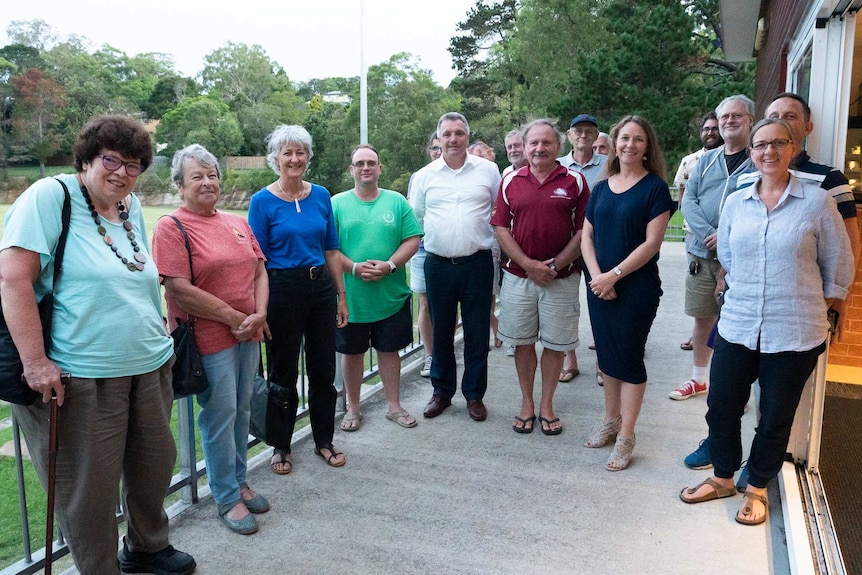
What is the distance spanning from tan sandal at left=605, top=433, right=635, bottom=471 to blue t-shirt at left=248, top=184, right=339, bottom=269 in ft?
5.63

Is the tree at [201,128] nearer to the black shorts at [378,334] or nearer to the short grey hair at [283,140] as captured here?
the black shorts at [378,334]

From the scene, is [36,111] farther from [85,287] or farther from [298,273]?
[85,287]

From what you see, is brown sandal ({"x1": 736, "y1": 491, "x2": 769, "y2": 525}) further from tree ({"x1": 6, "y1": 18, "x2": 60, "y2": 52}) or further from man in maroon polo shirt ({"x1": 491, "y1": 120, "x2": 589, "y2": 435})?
tree ({"x1": 6, "y1": 18, "x2": 60, "y2": 52})

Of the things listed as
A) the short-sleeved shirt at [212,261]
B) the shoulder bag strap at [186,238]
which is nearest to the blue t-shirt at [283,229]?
the short-sleeved shirt at [212,261]

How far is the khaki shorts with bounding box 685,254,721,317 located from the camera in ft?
12.5

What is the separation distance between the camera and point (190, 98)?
18.3 metres

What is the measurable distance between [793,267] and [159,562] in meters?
2.54

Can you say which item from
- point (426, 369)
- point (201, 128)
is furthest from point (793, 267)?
point (201, 128)

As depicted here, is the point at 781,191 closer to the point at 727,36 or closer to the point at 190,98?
the point at 727,36

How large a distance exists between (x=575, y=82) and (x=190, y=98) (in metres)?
11.0

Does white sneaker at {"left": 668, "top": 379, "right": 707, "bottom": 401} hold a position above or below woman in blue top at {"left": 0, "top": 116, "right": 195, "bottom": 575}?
below

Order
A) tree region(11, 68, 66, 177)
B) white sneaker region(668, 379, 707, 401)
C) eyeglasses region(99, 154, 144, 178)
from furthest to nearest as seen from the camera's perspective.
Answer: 1. tree region(11, 68, 66, 177)
2. white sneaker region(668, 379, 707, 401)
3. eyeglasses region(99, 154, 144, 178)

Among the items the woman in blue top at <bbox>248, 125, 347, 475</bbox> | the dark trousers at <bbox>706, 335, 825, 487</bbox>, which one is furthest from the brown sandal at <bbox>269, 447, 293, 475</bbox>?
the dark trousers at <bbox>706, 335, 825, 487</bbox>

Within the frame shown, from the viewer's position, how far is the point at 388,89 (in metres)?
24.9
